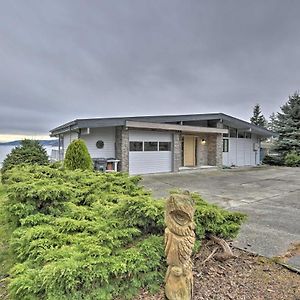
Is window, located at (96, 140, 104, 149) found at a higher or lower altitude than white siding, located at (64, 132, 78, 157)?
lower

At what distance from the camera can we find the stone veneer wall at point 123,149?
12.6 meters

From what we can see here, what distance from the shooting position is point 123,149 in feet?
41.3

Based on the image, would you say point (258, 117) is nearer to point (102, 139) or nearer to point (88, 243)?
point (102, 139)

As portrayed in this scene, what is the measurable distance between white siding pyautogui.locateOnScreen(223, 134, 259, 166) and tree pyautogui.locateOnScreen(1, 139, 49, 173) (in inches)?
507

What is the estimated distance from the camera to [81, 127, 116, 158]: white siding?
40.9ft

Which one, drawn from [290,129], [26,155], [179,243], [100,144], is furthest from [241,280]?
[290,129]

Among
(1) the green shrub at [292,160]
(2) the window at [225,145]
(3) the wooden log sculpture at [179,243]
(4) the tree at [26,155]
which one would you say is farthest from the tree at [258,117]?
(3) the wooden log sculpture at [179,243]

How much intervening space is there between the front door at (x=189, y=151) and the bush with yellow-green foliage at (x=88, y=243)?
13.3 metres

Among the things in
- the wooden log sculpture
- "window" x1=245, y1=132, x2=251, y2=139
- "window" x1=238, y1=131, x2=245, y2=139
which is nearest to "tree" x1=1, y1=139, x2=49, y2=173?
the wooden log sculpture

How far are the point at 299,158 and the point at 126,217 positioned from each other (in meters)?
21.9

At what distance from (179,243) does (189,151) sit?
15.2 metres

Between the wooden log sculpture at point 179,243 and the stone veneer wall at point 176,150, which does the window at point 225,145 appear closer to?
the stone veneer wall at point 176,150

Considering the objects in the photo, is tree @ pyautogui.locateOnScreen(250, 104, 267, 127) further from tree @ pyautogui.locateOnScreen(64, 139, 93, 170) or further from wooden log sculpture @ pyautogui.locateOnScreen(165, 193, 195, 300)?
wooden log sculpture @ pyautogui.locateOnScreen(165, 193, 195, 300)

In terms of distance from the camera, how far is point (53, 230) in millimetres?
Answer: 2867
